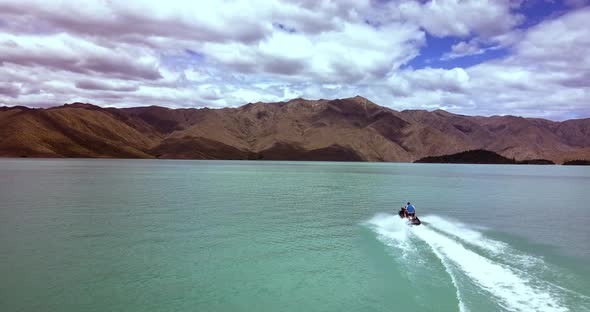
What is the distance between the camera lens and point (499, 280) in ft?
64.7

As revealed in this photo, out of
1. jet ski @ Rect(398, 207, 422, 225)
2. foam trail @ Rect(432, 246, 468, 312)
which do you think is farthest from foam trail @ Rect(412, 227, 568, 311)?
jet ski @ Rect(398, 207, 422, 225)

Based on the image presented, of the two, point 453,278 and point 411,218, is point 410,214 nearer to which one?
point 411,218

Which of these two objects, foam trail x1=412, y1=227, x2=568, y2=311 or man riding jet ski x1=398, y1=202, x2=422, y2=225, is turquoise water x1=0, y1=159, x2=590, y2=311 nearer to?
foam trail x1=412, y1=227, x2=568, y2=311

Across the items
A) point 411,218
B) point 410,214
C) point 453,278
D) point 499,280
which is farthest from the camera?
point 410,214

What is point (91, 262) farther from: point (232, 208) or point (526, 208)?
point (526, 208)

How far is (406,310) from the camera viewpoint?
16.5 meters

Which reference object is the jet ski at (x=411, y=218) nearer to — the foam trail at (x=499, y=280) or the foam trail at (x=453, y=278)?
the foam trail at (x=499, y=280)

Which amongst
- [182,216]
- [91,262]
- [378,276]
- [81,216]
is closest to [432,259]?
[378,276]

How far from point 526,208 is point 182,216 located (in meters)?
39.4

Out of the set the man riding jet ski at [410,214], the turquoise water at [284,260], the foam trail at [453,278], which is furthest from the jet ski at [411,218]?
the foam trail at [453,278]

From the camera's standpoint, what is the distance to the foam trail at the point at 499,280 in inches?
652

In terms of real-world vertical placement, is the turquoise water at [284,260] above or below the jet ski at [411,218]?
below

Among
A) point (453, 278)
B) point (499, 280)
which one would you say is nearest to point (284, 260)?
point (453, 278)

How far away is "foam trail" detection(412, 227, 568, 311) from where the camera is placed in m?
16.6
